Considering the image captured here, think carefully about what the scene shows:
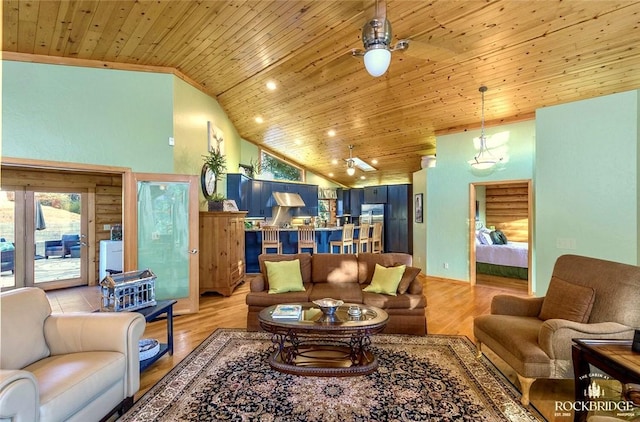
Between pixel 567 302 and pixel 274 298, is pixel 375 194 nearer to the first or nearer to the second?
pixel 274 298

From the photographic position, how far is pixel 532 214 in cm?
527

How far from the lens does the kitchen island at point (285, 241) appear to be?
7008mm

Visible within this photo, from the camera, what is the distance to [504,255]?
6762 mm

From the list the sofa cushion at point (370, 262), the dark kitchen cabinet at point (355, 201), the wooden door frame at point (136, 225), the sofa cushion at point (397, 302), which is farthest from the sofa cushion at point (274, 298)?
the dark kitchen cabinet at point (355, 201)

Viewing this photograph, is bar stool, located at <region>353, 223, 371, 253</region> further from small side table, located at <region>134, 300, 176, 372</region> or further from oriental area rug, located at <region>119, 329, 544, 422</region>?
small side table, located at <region>134, 300, 176, 372</region>

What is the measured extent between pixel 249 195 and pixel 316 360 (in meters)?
5.35

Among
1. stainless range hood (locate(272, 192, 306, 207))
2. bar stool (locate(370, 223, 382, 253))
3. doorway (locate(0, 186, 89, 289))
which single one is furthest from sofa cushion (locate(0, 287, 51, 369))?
bar stool (locate(370, 223, 382, 253))

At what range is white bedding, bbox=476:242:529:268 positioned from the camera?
652 cm

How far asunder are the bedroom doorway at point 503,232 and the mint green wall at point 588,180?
4.28 feet

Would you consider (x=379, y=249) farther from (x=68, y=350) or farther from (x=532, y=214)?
(x=68, y=350)

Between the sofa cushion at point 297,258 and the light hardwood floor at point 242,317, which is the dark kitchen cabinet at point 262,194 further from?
the sofa cushion at point 297,258

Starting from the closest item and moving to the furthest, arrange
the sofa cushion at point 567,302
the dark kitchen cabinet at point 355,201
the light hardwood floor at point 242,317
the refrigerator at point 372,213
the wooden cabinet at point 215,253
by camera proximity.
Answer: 1. the sofa cushion at point 567,302
2. the light hardwood floor at point 242,317
3. the wooden cabinet at point 215,253
4. the refrigerator at point 372,213
5. the dark kitchen cabinet at point 355,201

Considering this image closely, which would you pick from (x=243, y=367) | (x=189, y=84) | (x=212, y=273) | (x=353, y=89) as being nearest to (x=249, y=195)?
(x=212, y=273)

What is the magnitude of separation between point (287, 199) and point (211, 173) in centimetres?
300
